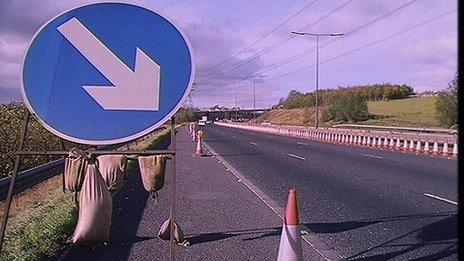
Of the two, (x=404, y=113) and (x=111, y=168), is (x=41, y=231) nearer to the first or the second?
(x=111, y=168)

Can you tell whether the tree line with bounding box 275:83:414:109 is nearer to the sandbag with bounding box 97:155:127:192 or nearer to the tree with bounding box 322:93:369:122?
the tree with bounding box 322:93:369:122

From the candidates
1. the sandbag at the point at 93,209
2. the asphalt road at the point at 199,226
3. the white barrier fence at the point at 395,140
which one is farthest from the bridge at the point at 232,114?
the sandbag at the point at 93,209

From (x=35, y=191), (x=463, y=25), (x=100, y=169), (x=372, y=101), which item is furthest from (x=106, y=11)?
(x=372, y=101)

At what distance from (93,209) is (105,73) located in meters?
2.04

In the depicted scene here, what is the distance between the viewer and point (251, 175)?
15.8 meters

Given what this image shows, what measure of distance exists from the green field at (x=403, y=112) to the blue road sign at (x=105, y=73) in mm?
18860

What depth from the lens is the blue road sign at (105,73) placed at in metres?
3.80

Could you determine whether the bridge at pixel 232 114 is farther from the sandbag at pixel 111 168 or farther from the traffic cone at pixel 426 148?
the sandbag at pixel 111 168

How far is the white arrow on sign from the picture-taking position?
149 inches

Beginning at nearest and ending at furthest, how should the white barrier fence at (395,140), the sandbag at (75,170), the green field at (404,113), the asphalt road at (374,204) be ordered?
the sandbag at (75,170)
the asphalt road at (374,204)
the white barrier fence at (395,140)
the green field at (404,113)

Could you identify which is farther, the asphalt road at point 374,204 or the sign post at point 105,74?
the asphalt road at point 374,204

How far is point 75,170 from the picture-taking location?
4.64 meters

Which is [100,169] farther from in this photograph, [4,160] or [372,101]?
[372,101]

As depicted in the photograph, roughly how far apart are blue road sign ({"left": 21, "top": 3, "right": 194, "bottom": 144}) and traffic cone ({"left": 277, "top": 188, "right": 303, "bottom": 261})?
2021 mm
